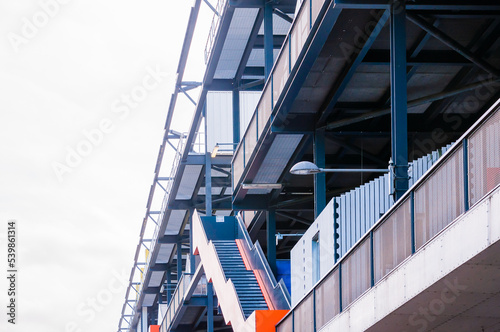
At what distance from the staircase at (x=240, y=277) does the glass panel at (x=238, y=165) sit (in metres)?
2.91

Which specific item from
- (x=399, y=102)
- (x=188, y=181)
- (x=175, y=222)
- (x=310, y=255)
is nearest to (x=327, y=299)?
(x=399, y=102)

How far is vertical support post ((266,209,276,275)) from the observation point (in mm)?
37219

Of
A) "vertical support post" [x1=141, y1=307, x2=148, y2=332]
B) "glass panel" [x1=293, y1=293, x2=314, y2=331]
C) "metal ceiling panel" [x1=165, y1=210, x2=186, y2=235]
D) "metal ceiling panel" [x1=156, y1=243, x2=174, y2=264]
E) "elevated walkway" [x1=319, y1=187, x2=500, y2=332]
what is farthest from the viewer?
"vertical support post" [x1=141, y1=307, x2=148, y2=332]

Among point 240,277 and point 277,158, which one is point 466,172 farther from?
point 240,277

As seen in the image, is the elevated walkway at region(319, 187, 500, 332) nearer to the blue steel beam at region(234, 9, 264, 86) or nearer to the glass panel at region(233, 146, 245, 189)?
the glass panel at region(233, 146, 245, 189)

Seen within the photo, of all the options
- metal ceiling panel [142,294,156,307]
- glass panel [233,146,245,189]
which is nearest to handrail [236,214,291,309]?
glass panel [233,146,245,189]

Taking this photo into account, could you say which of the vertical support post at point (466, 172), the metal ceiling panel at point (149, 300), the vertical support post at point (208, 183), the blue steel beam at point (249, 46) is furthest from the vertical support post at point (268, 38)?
the metal ceiling panel at point (149, 300)

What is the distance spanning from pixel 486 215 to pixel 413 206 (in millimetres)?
3036

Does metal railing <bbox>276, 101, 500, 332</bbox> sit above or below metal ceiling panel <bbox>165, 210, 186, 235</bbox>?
below

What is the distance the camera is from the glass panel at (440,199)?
546 inches

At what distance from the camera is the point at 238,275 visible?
117 ft

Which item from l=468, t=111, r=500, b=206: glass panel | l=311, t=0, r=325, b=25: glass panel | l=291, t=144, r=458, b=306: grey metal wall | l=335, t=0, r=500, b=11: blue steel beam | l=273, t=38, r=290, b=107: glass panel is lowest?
l=468, t=111, r=500, b=206: glass panel

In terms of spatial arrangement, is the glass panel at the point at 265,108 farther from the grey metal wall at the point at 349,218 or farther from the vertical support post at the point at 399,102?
the vertical support post at the point at 399,102

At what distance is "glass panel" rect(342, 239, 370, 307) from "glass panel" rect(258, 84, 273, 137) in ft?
32.5
